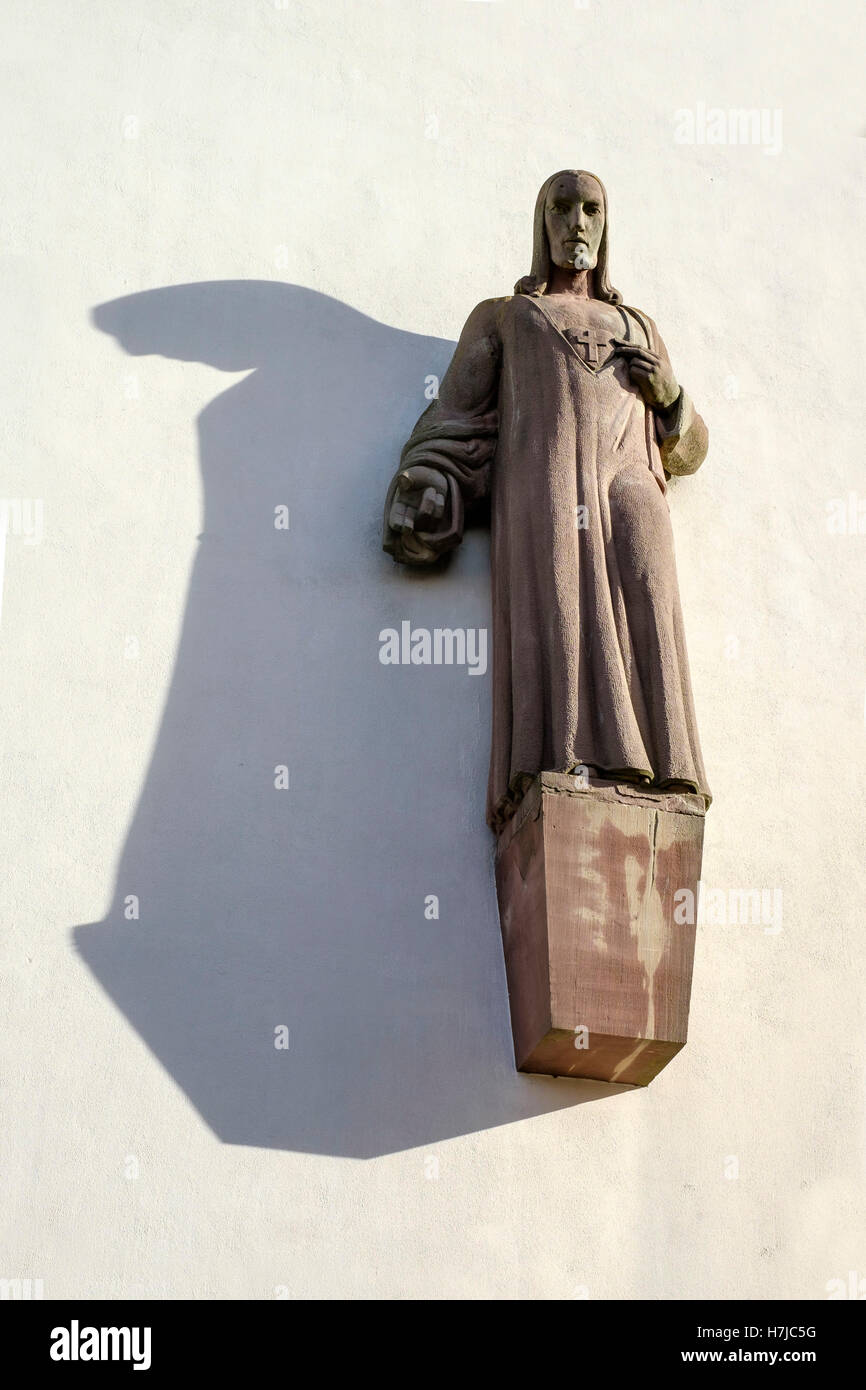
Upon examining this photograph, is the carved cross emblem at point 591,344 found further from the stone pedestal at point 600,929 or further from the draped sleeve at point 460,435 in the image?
the stone pedestal at point 600,929

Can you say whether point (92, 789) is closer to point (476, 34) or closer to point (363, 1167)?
point (363, 1167)

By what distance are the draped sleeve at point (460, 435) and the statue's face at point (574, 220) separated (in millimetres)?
231

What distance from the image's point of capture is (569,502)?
5.57 m

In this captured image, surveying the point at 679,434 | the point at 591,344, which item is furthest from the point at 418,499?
the point at 679,434

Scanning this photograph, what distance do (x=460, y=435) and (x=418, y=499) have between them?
242 millimetres

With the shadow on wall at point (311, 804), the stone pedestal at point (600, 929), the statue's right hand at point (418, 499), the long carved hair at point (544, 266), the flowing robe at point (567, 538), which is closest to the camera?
the stone pedestal at point (600, 929)

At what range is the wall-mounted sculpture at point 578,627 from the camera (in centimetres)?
500

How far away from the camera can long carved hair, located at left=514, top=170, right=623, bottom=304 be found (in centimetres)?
604

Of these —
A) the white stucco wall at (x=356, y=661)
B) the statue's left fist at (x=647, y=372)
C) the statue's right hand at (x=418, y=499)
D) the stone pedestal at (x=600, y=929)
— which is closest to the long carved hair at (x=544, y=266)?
the statue's left fist at (x=647, y=372)

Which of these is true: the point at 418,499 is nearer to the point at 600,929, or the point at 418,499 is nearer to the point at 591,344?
the point at 591,344

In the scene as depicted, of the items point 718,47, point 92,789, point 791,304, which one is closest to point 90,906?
point 92,789

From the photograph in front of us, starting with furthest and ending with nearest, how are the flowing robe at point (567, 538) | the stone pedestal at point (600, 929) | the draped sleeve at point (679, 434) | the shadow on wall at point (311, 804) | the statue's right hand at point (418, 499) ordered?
the draped sleeve at point (679, 434) → the statue's right hand at point (418, 499) → the flowing robe at point (567, 538) → the shadow on wall at point (311, 804) → the stone pedestal at point (600, 929)

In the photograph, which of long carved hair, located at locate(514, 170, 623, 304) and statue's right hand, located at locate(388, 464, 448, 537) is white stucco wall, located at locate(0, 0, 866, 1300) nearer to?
statue's right hand, located at locate(388, 464, 448, 537)

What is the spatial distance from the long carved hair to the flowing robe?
0.26ft
